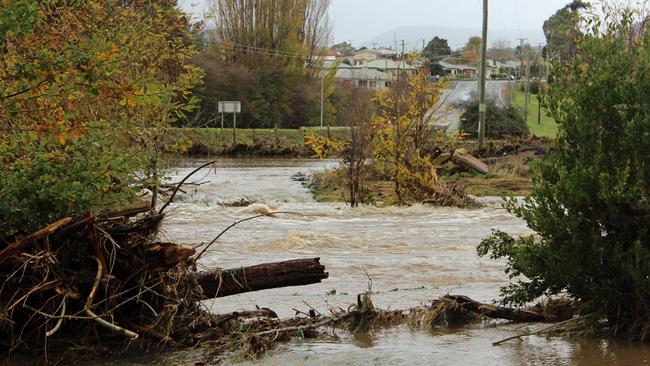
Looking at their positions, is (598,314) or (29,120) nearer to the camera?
(598,314)

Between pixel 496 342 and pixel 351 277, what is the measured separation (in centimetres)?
553

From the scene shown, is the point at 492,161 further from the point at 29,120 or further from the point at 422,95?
the point at 29,120

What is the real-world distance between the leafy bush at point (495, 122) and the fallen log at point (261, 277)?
46811mm

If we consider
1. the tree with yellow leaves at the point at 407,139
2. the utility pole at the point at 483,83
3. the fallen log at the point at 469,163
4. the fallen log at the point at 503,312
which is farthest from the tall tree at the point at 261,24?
the fallen log at the point at 503,312

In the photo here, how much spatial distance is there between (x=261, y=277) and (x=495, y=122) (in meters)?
50.1

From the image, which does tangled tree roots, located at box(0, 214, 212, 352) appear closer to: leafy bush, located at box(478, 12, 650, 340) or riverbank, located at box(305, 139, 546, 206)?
leafy bush, located at box(478, 12, 650, 340)

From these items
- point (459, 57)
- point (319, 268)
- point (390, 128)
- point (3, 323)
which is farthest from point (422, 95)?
point (459, 57)

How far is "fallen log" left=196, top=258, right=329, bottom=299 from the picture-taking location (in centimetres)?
→ 880

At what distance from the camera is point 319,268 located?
8.78 m

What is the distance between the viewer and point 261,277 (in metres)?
8.90

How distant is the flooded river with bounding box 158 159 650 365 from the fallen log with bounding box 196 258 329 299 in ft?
2.00

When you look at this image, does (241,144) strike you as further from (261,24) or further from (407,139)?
(407,139)

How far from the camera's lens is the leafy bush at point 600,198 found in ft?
27.7

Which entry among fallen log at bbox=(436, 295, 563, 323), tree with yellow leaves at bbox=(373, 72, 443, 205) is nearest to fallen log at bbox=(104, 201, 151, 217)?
fallen log at bbox=(436, 295, 563, 323)
